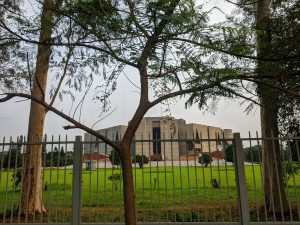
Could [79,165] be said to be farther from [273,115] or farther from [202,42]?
[273,115]

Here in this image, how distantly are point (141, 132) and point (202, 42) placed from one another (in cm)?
287

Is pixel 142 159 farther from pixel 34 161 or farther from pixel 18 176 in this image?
pixel 18 176

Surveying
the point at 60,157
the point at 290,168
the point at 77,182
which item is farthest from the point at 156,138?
the point at 290,168

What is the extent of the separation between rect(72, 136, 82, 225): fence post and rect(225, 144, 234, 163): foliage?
8.80 ft

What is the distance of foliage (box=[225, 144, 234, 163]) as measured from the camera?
20.5 ft

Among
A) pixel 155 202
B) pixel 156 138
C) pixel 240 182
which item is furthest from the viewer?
pixel 155 202

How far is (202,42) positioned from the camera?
3.94m

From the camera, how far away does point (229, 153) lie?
21.6ft

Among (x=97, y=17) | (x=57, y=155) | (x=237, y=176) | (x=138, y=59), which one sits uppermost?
(x=97, y=17)

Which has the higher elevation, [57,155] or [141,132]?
[141,132]

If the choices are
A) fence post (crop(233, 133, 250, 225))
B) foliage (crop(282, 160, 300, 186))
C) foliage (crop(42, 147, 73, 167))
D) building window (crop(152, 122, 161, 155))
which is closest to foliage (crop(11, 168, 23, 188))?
foliage (crop(42, 147, 73, 167))

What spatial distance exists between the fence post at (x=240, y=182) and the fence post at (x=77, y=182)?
2.79 m

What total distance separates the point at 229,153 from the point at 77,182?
2953mm

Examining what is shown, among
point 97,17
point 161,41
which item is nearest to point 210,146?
point 161,41
